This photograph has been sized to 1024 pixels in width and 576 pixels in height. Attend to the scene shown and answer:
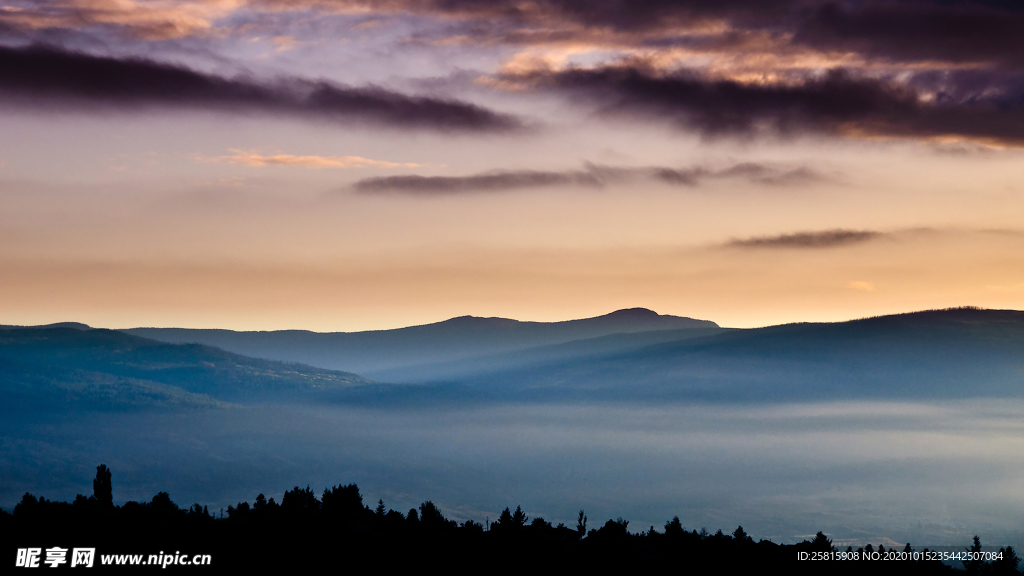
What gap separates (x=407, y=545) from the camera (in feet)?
275

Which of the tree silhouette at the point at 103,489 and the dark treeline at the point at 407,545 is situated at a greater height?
the tree silhouette at the point at 103,489

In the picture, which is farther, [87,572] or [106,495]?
[106,495]

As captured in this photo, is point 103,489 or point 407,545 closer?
point 407,545

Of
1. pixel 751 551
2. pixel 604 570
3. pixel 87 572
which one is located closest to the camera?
pixel 87 572

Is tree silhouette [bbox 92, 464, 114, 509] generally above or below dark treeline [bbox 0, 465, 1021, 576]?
above

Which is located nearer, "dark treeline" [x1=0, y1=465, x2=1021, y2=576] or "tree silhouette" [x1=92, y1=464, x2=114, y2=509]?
"dark treeline" [x1=0, y1=465, x2=1021, y2=576]

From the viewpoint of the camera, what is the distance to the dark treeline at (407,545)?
78938mm

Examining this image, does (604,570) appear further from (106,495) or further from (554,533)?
(106,495)

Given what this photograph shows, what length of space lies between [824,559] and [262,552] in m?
48.9

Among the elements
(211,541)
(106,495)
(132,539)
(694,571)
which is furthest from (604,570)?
(106,495)

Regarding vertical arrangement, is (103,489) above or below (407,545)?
above

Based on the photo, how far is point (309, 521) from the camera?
92.3m

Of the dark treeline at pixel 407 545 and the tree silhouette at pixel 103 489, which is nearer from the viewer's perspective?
the dark treeline at pixel 407 545

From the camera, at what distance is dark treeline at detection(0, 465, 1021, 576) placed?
78.9m
